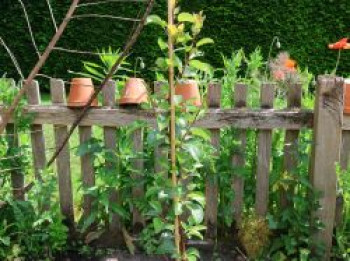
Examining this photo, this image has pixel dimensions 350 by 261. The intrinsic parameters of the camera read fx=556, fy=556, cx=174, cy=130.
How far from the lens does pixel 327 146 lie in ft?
9.89


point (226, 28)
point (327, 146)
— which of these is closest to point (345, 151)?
point (327, 146)

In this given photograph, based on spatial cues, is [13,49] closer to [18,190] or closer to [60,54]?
[60,54]

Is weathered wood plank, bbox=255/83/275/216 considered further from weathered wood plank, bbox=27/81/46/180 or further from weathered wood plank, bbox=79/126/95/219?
weathered wood plank, bbox=27/81/46/180

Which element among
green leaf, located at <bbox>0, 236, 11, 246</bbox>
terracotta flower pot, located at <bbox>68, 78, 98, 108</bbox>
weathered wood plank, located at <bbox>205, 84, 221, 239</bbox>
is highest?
terracotta flower pot, located at <bbox>68, 78, 98, 108</bbox>

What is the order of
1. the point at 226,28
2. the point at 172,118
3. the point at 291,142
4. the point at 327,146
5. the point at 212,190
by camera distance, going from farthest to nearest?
the point at 226,28 → the point at 212,190 → the point at 291,142 → the point at 327,146 → the point at 172,118

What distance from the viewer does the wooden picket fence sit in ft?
9.84

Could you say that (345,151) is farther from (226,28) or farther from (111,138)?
(226,28)

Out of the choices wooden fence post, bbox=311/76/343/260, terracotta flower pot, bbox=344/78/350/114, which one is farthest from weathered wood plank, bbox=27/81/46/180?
terracotta flower pot, bbox=344/78/350/114

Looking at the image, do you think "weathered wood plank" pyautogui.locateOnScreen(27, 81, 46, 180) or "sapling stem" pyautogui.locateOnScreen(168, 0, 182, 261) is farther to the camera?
"weathered wood plank" pyautogui.locateOnScreen(27, 81, 46, 180)

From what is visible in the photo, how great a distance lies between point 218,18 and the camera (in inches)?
318

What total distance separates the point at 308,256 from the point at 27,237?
1.60 metres

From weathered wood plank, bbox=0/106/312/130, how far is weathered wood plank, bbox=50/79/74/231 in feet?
0.20

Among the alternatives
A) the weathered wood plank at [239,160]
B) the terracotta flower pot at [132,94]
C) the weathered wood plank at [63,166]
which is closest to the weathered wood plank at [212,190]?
the weathered wood plank at [239,160]

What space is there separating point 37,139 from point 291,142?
4.79ft
